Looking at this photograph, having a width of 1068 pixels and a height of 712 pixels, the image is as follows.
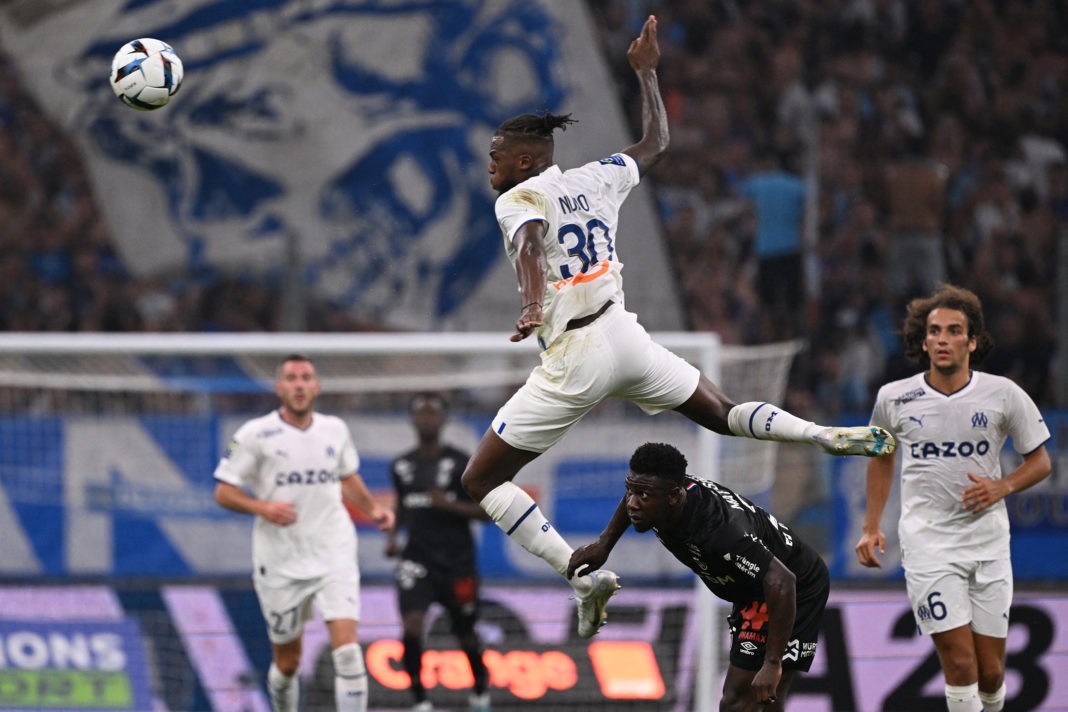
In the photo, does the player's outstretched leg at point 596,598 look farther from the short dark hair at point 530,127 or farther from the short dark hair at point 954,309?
the short dark hair at point 954,309

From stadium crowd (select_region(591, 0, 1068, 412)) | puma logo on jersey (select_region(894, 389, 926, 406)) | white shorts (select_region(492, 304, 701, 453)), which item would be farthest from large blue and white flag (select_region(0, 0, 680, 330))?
white shorts (select_region(492, 304, 701, 453))

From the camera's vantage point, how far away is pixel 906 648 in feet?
32.1

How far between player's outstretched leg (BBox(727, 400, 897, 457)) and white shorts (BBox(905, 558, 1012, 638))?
1432mm

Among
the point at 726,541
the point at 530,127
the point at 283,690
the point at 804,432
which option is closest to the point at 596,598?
the point at 726,541

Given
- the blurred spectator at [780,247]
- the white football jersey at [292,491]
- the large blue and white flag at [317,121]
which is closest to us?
the white football jersey at [292,491]

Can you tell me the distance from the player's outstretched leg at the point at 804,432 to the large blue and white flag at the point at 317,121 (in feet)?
32.3

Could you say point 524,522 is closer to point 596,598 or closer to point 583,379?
point 596,598

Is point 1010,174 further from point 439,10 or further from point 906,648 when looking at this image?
point 906,648

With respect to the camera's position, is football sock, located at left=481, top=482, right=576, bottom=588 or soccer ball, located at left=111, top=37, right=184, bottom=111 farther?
soccer ball, located at left=111, top=37, right=184, bottom=111

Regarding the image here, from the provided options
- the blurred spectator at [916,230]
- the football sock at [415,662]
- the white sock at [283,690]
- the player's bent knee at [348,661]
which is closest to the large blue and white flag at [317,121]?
the blurred spectator at [916,230]

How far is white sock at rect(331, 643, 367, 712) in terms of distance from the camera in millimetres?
8531

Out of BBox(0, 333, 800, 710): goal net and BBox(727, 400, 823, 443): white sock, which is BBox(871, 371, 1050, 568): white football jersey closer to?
BBox(727, 400, 823, 443): white sock

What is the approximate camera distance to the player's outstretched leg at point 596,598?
621 cm

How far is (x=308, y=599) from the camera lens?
28.5 ft
